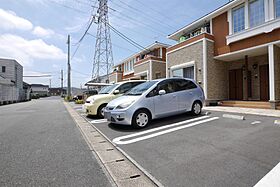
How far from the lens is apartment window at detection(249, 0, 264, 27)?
9453 mm

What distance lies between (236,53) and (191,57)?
2755 mm

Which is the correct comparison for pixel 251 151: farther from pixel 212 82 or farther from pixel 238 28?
pixel 238 28

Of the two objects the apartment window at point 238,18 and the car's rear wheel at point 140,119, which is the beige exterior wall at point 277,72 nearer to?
the apartment window at point 238,18

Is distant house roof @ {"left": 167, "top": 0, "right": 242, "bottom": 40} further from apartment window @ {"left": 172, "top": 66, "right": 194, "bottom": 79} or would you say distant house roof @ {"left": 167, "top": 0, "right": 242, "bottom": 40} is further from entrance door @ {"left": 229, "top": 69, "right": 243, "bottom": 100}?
entrance door @ {"left": 229, "top": 69, "right": 243, "bottom": 100}

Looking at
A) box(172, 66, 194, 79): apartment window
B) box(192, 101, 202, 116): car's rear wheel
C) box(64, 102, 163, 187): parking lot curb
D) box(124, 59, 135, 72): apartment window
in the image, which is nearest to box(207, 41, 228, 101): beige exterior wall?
box(172, 66, 194, 79): apartment window

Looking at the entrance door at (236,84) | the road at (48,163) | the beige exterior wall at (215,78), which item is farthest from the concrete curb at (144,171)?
the entrance door at (236,84)

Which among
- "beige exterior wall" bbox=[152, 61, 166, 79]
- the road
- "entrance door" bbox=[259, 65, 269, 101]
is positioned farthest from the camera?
"beige exterior wall" bbox=[152, 61, 166, 79]

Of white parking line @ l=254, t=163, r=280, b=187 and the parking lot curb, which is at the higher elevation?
white parking line @ l=254, t=163, r=280, b=187

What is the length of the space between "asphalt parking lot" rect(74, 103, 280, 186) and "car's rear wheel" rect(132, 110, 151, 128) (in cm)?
20

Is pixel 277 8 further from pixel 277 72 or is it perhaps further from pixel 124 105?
pixel 124 105

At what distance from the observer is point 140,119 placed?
547cm

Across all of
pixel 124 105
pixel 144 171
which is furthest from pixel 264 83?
pixel 144 171

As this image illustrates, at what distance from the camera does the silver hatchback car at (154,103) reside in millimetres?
5348

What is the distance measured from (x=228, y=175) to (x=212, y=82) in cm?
954
